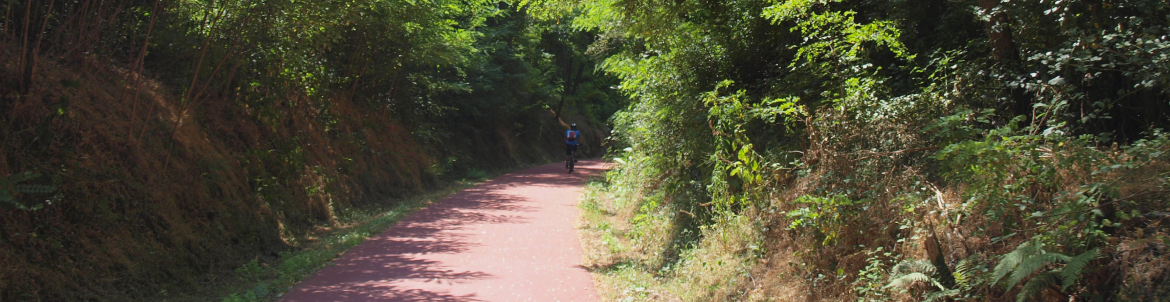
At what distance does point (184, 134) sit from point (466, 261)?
14.1 ft

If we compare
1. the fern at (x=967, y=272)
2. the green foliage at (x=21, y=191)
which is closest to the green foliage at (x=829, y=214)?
the fern at (x=967, y=272)

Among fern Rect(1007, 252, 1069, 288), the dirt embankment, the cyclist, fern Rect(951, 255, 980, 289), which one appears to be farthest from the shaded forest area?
fern Rect(1007, 252, 1069, 288)

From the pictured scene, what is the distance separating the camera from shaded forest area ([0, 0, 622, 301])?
6590 mm

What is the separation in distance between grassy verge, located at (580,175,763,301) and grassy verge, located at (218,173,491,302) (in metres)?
3.35

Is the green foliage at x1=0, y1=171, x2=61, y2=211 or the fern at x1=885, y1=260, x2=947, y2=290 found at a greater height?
the green foliage at x1=0, y1=171, x2=61, y2=211

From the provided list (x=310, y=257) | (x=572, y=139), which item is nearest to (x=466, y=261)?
(x=310, y=257)

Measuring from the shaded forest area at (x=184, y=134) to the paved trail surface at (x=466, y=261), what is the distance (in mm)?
1377

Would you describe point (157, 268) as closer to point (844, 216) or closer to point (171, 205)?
point (171, 205)

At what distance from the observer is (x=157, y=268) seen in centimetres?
727

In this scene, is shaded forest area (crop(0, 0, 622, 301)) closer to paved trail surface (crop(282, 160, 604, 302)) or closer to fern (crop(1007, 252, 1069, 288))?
paved trail surface (crop(282, 160, 604, 302))

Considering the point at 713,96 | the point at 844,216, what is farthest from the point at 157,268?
the point at 844,216

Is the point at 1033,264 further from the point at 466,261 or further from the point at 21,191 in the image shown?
the point at 21,191

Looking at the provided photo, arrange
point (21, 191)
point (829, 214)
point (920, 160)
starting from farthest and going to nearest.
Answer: point (21, 191)
point (920, 160)
point (829, 214)

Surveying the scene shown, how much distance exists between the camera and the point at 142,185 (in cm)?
791
